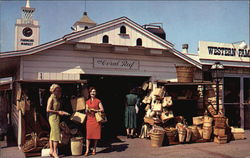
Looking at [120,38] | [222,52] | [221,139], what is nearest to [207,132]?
[221,139]

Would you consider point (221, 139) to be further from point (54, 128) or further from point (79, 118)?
point (54, 128)

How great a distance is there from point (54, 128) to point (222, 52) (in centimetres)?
815

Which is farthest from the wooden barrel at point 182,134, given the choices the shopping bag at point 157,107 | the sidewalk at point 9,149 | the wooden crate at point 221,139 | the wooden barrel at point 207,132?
A: the sidewalk at point 9,149

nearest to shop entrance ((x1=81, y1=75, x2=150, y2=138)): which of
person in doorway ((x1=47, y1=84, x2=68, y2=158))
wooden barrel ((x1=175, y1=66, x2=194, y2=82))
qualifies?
wooden barrel ((x1=175, y1=66, x2=194, y2=82))

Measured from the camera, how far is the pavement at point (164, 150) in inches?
293

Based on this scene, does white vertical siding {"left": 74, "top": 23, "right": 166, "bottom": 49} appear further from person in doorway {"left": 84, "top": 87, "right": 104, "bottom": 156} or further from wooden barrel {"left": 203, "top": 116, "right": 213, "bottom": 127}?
wooden barrel {"left": 203, "top": 116, "right": 213, "bottom": 127}

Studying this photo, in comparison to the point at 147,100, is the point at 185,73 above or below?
above

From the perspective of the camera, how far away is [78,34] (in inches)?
344

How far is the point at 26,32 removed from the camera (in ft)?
157

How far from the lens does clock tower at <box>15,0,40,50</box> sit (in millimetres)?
47094

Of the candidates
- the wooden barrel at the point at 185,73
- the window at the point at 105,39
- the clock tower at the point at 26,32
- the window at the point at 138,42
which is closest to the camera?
the window at the point at 105,39

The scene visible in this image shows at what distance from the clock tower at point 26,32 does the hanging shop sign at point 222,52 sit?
4075 cm

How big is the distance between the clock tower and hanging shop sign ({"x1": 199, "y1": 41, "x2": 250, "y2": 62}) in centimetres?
4075

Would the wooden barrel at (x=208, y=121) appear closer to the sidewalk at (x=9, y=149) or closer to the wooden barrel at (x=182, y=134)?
the wooden barrel at (x=182, y=134)
